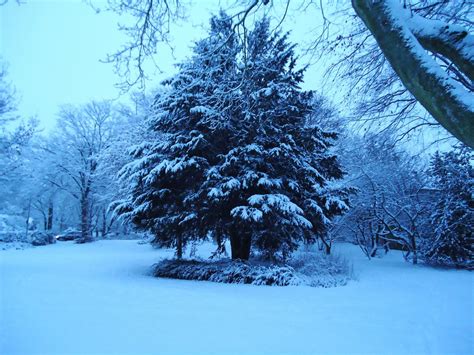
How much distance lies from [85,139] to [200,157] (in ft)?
62.5

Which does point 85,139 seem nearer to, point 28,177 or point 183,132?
point 28,177

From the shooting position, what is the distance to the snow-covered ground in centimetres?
336

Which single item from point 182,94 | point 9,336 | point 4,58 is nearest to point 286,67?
point 182,94

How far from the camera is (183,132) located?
360 inches

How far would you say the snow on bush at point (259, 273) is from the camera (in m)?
7.25

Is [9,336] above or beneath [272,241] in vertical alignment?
beneath

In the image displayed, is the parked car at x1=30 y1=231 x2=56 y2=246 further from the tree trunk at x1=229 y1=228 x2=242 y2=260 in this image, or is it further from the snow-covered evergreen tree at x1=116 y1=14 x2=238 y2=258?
the tree trunk at x1=229 y1=228 x2=242 y2=260

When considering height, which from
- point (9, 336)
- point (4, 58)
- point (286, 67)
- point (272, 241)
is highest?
point (4, 58)

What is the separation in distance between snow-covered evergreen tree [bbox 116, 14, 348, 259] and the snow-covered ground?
214cm

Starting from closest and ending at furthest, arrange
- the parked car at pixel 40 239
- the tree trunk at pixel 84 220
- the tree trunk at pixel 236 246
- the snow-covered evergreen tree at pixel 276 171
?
the snow-covered evergreen tree at pixel 276 171 → the tree trunk at pixel 236 246 → the parked car at pixel 40 239 → the tree trunk at pixel 84 220

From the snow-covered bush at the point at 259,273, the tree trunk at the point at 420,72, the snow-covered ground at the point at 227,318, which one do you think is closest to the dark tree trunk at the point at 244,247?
the snow-covered bush at the point at 259,273

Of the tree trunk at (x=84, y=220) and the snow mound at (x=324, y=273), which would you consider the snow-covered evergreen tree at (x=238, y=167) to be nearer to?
the snow mound at (x=324, y=273)

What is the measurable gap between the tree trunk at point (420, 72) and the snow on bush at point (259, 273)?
19.2ft

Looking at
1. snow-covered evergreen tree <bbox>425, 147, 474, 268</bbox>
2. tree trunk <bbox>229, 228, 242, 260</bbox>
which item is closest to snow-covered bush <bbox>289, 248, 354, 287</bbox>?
tree trunk <bbox>229, 228, 242, 260</bbox>
